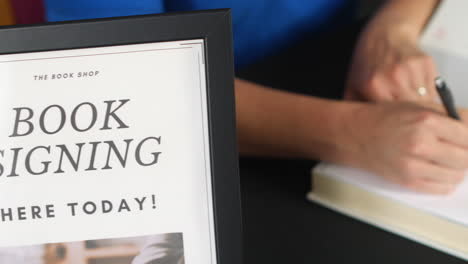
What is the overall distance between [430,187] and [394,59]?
33cm

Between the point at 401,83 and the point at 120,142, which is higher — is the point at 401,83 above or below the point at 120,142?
above

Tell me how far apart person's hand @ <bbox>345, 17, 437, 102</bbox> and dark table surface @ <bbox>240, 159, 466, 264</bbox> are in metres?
0.21

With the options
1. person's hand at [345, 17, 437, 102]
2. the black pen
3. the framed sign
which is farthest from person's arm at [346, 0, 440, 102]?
the framed sign

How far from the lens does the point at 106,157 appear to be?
0.48m

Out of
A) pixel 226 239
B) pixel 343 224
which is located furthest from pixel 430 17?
pixel 226 239

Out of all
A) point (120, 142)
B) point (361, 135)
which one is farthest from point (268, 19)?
point (120, 142)

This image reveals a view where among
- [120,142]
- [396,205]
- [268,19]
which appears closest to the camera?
[120,142]

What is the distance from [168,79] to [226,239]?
13cm

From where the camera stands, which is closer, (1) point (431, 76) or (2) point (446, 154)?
(2) point (446, 154)

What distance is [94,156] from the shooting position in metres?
0.48

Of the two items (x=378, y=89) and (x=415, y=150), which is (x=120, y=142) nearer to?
(x=415, y=150)

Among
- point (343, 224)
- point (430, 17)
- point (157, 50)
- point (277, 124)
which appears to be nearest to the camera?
point (157, 50)

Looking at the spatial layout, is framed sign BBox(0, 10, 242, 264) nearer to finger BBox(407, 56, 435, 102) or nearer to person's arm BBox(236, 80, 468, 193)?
person's arm BBox(236, 80, 468, 193)

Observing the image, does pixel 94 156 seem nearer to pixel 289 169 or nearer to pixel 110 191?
pixel 110 191
